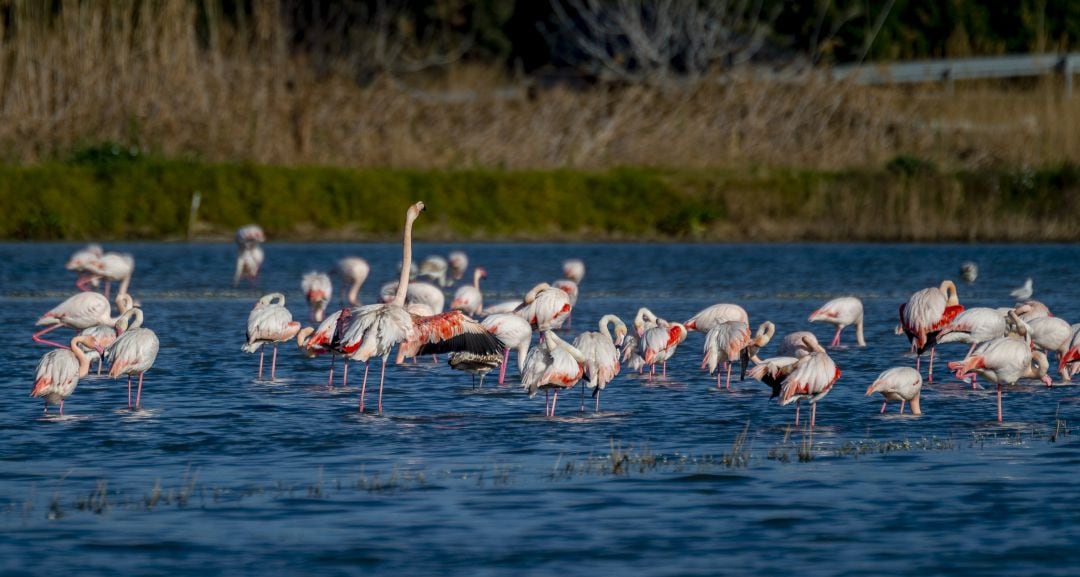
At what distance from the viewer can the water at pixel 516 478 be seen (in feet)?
28.2

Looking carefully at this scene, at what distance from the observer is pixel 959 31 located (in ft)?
173

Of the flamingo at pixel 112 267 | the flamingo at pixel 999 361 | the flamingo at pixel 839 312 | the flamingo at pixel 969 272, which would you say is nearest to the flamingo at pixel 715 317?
the flamingo at pixel 839 312

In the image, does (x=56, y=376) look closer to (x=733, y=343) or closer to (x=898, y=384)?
(x=733, y=343)

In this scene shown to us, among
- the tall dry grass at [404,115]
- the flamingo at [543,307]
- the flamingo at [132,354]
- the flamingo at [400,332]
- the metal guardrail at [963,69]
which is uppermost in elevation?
the metal guardrail at [963,69]

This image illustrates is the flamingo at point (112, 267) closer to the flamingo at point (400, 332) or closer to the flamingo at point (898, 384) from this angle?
the flamingo at point (400, 332)

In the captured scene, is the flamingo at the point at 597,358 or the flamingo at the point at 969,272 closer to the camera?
the flamingo at the point at 597,358

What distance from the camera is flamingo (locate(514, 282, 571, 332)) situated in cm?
1675

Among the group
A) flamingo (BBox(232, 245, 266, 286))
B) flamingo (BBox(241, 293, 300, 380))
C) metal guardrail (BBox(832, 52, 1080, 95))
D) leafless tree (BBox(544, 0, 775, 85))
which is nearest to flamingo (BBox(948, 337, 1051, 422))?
flamingo (BBox(241, 293, 300, 380))

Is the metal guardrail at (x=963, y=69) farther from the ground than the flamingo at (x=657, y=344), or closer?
farther from the ground

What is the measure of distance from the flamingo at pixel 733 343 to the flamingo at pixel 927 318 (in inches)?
67.6

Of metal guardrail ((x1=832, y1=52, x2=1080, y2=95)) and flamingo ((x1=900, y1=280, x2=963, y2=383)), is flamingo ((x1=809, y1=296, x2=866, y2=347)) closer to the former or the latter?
flamingo ((x1=900, y1=280, x2=963, y2=383))

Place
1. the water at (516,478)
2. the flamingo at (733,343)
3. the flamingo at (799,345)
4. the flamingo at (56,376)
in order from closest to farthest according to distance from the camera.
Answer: the water at (516,478) → the flamingo at (56,376) → the flamingo at (799,345) → the flamingo at (733,343)

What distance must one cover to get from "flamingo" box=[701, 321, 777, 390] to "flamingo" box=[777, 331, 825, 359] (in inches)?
6.5

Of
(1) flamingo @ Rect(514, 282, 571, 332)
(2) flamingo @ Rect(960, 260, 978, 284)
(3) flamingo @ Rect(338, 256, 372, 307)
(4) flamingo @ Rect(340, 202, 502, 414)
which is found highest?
(2) flamingo @ Rect(960, 260, 978, 284)
